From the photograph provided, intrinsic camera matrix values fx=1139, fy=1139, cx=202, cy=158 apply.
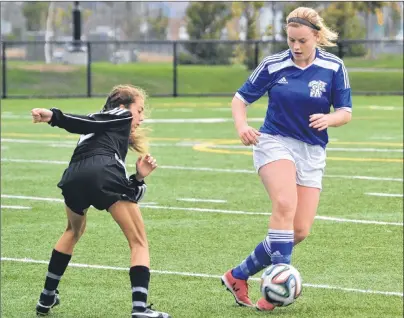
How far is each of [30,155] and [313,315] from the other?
39.0ft

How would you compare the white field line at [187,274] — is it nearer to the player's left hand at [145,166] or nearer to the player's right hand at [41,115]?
the player's left hand at [145,166]

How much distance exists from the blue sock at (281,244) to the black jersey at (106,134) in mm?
1183

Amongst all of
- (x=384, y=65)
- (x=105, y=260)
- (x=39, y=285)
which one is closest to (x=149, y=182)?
(x=105, y=260)

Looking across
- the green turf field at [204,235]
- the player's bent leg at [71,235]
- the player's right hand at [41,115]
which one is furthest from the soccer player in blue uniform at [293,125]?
the player's right hand at [41,115]

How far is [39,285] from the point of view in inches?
352

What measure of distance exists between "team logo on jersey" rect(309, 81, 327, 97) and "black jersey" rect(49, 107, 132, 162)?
1292 millimetres

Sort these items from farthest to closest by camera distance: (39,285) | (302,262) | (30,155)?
1. (30,155)
2. (302,262)
3. (39,285)

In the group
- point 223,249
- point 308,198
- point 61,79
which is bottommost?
point 61,79

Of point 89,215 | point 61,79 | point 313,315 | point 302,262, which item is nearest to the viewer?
point 313,315

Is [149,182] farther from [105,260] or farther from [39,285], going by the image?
[39,285]

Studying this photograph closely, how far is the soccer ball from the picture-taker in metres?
7.49

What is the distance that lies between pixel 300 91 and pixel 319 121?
0.33 metres

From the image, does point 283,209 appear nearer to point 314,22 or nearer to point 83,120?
point 314,22

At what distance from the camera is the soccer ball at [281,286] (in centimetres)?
749
